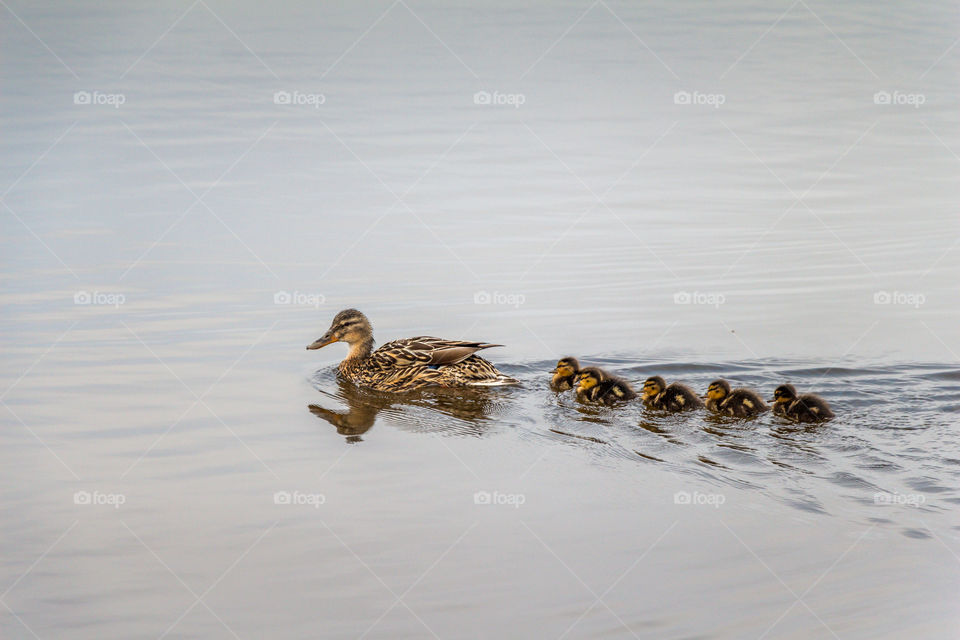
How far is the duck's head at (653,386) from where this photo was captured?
6.96m

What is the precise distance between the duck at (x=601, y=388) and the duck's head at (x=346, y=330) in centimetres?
171

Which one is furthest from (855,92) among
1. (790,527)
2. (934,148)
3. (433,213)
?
(790,527)

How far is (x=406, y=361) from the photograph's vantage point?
7695 mm

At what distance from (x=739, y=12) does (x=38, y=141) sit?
14482 millimetres

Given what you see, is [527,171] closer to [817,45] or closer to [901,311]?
[901,311]

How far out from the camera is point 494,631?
13.1 feet

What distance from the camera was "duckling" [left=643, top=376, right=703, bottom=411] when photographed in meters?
6.80

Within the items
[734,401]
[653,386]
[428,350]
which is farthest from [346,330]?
[734,401]

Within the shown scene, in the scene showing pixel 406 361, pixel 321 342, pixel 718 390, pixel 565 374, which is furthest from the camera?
pixel 321 342

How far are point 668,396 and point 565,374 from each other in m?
0.70

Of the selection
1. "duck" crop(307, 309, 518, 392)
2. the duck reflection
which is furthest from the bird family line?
the duck reflection

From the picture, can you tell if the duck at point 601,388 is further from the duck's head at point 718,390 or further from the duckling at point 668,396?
the duck's head at point 718,390

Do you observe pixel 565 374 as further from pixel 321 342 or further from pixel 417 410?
pixel 321 342

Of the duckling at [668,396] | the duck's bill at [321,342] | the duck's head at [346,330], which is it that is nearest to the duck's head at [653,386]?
the duckling at [668,396]
